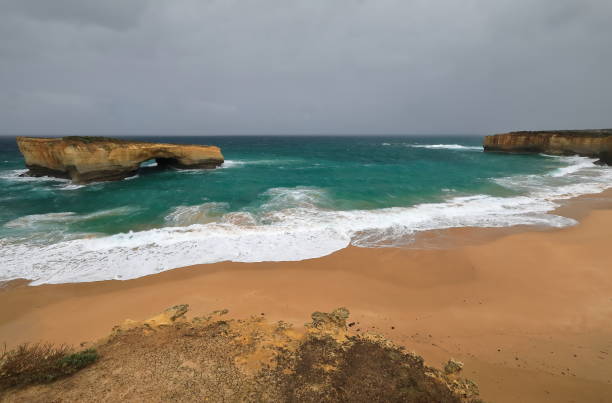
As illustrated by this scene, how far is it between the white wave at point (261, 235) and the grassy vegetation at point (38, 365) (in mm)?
4140

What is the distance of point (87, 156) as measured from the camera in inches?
766

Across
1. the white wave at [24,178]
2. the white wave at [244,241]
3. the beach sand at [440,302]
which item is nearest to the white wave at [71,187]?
the white wave at [24,178]

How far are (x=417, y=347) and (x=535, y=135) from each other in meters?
53.4

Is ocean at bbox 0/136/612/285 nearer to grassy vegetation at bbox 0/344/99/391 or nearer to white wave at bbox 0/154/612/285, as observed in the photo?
white wave at bbox 0/154/612/285

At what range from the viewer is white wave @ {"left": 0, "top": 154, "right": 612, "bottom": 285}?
889cm

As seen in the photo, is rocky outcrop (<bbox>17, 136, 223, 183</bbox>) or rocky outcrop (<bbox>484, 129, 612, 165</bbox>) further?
rocky outcrop (<bbox>484, 129, 612, 165</bbox>)

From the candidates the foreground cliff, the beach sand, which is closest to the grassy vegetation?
the foreground cliff

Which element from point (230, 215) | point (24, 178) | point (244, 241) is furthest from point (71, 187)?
point (244, 241)

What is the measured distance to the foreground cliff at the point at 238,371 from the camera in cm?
375

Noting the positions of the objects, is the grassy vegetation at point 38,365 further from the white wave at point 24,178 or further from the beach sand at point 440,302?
the white wave at point 24,178

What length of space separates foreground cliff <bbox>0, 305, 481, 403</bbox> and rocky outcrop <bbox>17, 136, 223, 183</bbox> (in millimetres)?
19756

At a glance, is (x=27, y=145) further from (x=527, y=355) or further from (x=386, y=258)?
(x=527, y=355)

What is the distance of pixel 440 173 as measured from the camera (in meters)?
26.0

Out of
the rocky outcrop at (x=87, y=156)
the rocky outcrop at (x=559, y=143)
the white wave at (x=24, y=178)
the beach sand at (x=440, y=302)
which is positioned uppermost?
the rocky outcrop at (x=559, y=143)
